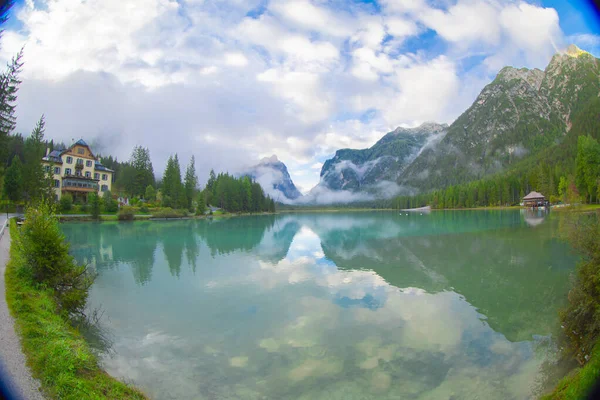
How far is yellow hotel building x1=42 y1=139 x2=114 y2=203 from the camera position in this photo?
209ft

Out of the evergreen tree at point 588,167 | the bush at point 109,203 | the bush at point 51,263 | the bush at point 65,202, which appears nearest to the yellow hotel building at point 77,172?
the bush at point 109,203

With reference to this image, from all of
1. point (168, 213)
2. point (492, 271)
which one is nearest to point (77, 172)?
point (168, 213)

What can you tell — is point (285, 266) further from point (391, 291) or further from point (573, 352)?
point (573, 352)

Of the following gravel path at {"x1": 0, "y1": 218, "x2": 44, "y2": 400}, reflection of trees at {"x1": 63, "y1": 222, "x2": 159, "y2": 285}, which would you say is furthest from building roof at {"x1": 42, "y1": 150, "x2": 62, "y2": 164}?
gravel path at {"x1": 0, "y1": 218, "x2": 44, "y2": 400}

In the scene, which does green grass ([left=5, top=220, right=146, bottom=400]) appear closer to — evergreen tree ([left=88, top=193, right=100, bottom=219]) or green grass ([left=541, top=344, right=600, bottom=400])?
green grass ([left=541, top=344, right=600, bottom=400])

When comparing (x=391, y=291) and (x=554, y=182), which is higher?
(x=554, y=182)

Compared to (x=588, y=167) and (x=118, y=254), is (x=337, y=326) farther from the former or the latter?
(x=588, y=167)

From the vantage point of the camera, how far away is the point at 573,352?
25.8 feet

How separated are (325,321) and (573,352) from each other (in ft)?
24.3

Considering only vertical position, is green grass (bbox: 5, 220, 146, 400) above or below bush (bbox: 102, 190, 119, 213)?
below

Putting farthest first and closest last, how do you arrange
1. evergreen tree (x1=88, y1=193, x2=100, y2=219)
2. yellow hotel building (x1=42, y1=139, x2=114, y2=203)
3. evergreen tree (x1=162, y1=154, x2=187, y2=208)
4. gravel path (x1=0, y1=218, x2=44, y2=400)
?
evergreen tree (x1=162, y1=154, x2=187, y2=208), yellow hotel building (x1=42, y1=139, x2=114, y2=203), evergreen tree (x1=88, y1=193, x2=100, y2=219), gravel path (x1=0, y1=218, x2=44, y2=400)

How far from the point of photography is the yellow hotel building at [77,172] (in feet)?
209

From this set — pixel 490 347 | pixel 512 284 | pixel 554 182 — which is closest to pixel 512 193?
pixel 554 182

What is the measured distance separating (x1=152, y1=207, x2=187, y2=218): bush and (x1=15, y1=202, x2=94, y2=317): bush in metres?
64.7
